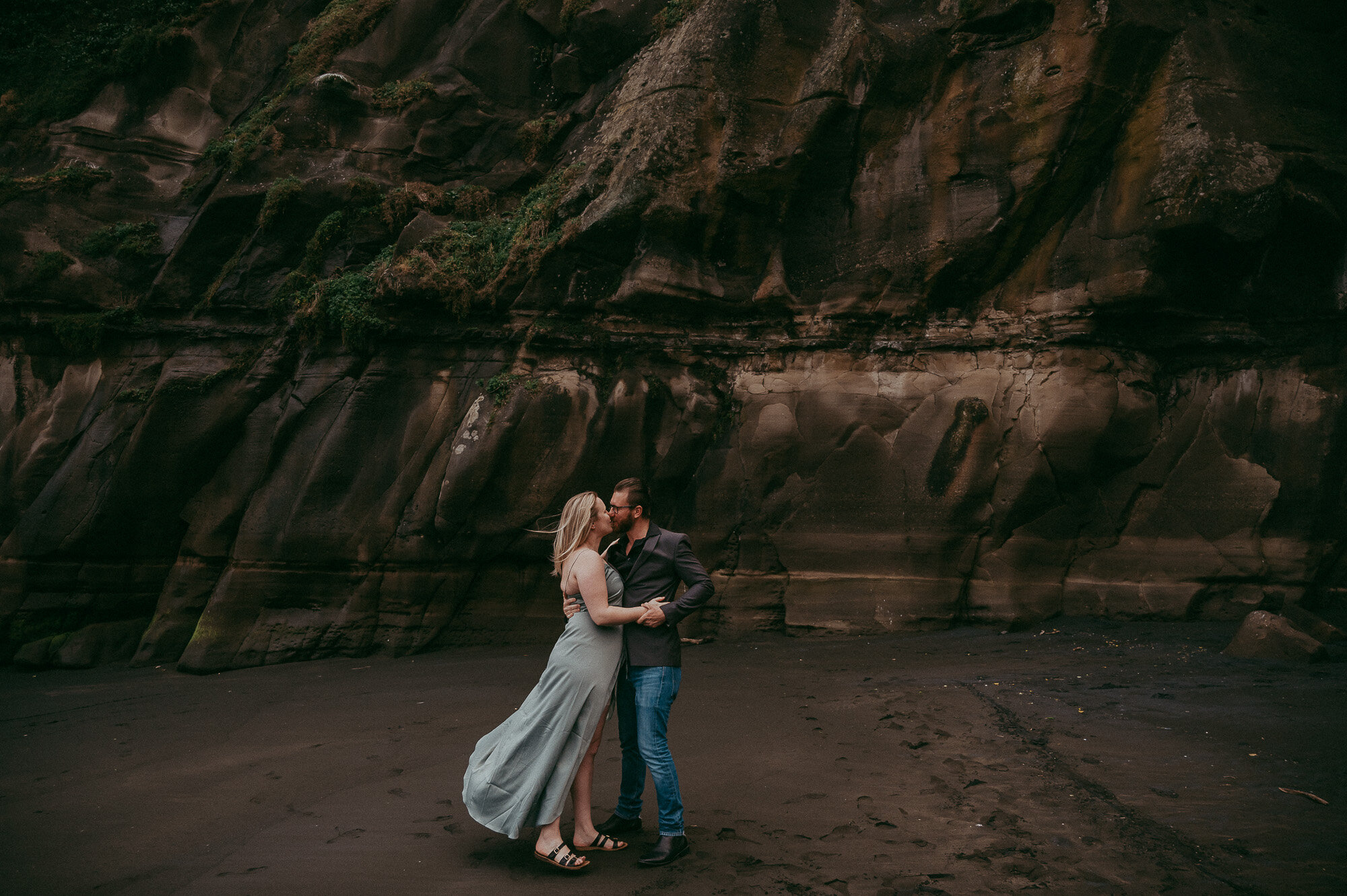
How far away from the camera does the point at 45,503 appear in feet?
35.4

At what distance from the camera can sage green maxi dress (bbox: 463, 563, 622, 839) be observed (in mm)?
3904

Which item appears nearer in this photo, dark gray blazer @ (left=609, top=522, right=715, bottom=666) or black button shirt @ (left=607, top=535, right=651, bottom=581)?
dark gray blazer @ (left=609, top=522, right=715, bottom=666)

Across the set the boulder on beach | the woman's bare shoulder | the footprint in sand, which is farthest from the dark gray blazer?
the boulder on beach

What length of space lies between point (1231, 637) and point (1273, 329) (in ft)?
13.1

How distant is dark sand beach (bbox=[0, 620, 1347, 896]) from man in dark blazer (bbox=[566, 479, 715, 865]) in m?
0.18

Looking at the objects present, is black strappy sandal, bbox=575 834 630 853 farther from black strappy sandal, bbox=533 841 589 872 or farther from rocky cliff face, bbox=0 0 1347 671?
rocky cliff face, bbox=0 0 1347 671

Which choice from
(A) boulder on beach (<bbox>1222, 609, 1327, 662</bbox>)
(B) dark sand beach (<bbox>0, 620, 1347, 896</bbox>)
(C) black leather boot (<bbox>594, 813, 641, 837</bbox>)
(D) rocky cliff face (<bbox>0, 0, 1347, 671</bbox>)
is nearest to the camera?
(B) dark sand beach (<bbox>0, 620, 1347, 896</bbox>)

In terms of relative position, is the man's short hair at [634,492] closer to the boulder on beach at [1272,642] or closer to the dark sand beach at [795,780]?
the dark sand beach at [795,780]

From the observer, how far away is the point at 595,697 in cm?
401

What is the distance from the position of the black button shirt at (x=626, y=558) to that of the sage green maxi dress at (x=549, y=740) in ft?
0.71

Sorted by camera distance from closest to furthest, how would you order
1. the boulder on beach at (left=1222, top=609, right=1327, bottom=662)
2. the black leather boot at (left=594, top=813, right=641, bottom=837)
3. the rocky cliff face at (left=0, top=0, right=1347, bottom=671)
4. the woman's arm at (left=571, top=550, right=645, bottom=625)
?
the woman's arm at (left=571, top=550, right=645, bottom=625), the black leather boot at (left=594, top=813, right=641, bottom=837), the boulder on beach at (left=1222, top=609, right=1327, bottom=662), the rocky cliff face at (left=0, top=0, right=1347, bottom=671)

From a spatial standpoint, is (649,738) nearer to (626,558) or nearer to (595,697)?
(595,697)

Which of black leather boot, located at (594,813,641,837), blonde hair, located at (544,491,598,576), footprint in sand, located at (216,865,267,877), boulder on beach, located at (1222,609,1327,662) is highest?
blonde hair, located at (544,491,598,576)

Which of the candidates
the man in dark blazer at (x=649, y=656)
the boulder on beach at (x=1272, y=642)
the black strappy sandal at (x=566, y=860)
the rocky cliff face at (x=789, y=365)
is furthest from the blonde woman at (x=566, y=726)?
the boulder on beach at (x=1272, y=642)
